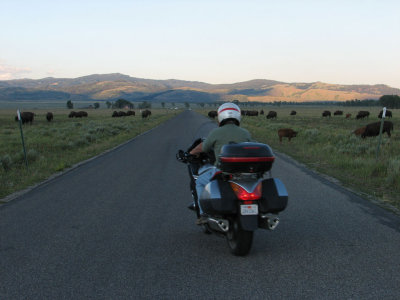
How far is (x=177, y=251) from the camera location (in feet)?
14.9

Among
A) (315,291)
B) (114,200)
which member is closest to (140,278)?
(315,291)

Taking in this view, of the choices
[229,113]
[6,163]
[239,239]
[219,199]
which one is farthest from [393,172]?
[6,163]

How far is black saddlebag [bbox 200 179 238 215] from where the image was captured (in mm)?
4055

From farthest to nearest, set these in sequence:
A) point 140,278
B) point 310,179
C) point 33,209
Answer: point 310,179 < point 33,209 < point 140,278

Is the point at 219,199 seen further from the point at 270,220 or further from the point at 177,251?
the point at 177,251

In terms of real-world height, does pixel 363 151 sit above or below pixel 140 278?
below

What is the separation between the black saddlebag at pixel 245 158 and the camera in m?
3.98

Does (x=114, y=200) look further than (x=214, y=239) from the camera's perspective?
Yes

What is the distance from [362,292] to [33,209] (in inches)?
215

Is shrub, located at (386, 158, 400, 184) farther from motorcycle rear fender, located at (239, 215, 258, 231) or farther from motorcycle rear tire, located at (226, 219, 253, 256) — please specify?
motorcycle rear fender, located at (239, 215, 258, 231)

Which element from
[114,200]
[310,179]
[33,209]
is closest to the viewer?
[33,209]

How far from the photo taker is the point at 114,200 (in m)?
7.29

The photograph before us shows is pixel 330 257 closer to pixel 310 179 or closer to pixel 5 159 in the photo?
pixel 310 179

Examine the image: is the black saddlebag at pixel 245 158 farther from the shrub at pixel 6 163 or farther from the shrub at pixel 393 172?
the shrub at pixel 6 163
